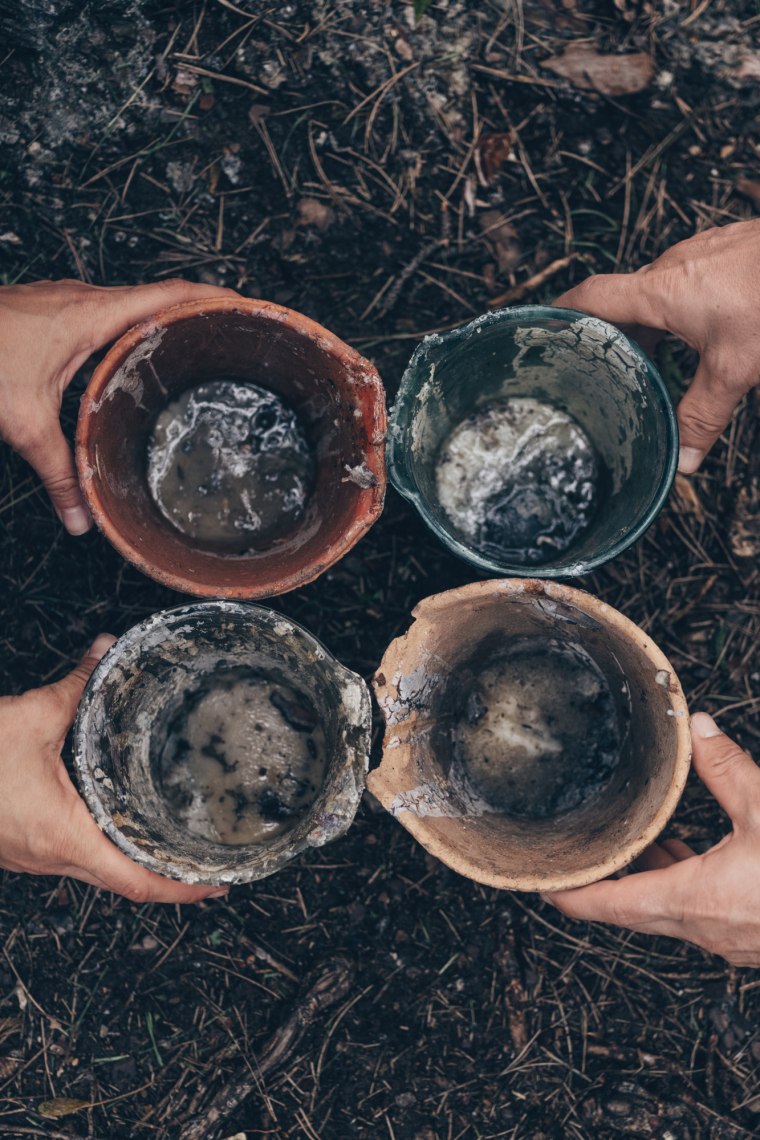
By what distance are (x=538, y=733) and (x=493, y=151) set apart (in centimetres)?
201

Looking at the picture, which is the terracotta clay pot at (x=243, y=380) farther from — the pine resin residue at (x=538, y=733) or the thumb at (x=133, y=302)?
the pine resin residue at (x=538, y=733)

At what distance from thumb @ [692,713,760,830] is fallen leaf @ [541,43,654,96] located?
2164mm

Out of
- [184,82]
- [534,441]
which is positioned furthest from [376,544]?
[184,82]

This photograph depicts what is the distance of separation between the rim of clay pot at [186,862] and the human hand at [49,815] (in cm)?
14

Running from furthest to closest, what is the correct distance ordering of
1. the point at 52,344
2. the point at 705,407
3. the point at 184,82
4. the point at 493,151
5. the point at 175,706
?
the point at 493,151 → the point at 184,82 → the point at 175,706 → the point at 705,407 → the point at 52,344

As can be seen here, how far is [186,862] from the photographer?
233 centimetres

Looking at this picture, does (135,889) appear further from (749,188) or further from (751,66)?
(751,66)

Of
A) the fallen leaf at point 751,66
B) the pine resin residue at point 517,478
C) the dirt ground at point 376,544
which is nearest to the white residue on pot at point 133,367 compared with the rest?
the dirt ground at point 376,544

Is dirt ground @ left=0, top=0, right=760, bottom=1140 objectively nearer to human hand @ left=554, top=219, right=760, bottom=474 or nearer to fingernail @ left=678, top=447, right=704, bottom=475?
fingernail @ left=678, top=447, right=704, bottom=475

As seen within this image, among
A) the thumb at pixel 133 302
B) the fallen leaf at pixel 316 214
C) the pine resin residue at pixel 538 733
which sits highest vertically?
the fallen leaf at pixel 316 214

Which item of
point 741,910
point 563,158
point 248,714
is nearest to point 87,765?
point 248,714

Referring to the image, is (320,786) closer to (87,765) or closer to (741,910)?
(87,765)

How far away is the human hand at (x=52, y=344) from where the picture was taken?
2.41 m

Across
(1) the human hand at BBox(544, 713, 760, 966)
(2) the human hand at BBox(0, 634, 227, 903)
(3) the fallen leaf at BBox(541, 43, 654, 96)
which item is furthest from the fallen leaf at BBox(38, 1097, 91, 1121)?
(3) the fallen leaf at BBox(541, 43, 654, 96)
